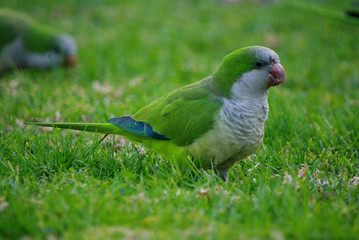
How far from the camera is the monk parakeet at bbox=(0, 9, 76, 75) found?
601cm

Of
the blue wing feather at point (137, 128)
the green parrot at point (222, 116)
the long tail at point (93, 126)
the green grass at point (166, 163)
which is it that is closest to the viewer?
the green grass at point (166, 163)

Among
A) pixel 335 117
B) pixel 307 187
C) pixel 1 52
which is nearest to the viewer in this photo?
pixel 307 187

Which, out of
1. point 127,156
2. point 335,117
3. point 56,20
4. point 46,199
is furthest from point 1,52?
point 335,117

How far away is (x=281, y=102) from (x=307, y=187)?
66.7 inches

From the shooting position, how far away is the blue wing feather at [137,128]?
9.74 ft

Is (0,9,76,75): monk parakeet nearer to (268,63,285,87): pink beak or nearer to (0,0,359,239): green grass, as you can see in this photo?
(0,0,359,239): green grass

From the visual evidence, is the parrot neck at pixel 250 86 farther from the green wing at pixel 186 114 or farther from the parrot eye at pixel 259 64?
the green wing at pixel 186 114

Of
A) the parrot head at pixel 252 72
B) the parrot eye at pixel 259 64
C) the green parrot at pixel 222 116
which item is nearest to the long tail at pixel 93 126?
the green parrot at pixel 222 116

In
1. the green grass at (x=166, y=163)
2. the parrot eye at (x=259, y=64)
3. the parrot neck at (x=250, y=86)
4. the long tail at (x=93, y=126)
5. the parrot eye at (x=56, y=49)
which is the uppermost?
the parrot eye at (x=259, y=64)

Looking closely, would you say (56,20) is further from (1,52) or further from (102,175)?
(102,175)

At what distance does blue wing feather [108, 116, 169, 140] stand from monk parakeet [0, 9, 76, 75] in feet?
10.2

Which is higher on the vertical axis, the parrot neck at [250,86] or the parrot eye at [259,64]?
the parrot eye at [259,64]

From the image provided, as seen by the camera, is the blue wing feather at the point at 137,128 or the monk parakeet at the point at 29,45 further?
the monk parakeet at the point at 29,45

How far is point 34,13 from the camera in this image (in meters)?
8.31
